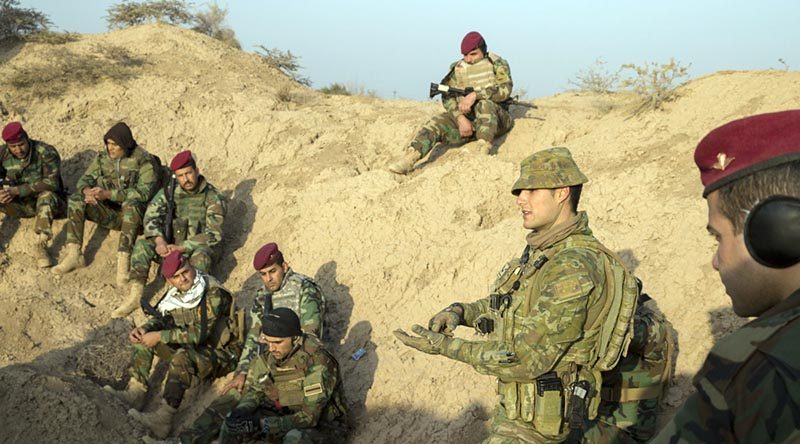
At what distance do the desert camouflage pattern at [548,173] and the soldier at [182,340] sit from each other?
13.5 feet

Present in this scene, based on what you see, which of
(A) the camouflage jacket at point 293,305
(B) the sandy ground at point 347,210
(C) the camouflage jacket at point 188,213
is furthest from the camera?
(C) the camouflage jacket at point 188,213

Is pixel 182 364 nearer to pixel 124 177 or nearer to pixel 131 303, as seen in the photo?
pixel 131 303

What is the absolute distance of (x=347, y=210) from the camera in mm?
8461

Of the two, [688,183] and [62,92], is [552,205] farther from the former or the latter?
[62,92]

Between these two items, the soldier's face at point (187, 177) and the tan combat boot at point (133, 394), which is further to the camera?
the soldier's face at point (187, 177)

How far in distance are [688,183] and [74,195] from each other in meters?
6.76

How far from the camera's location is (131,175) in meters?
8.87

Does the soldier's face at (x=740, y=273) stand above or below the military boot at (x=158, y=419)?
above

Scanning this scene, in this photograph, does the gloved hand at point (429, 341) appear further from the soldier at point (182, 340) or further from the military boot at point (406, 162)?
the military boot at point (406, 162)

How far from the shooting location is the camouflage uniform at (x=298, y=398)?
5566 mm

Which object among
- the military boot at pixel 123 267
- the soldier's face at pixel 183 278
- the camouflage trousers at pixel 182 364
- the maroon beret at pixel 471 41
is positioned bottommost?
the camouflage trousers at pixel 182 364

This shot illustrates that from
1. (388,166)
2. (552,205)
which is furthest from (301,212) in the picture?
(552,205)

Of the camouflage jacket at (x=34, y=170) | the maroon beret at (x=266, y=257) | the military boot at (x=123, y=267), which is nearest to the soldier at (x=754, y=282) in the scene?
the maroon beret at (x=266, y=257)

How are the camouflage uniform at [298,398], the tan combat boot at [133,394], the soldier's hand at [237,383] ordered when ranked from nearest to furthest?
the camouflage uniform at [298,398]
the soldier's hand at [237,383]
the tan combat boot at [133,394]
